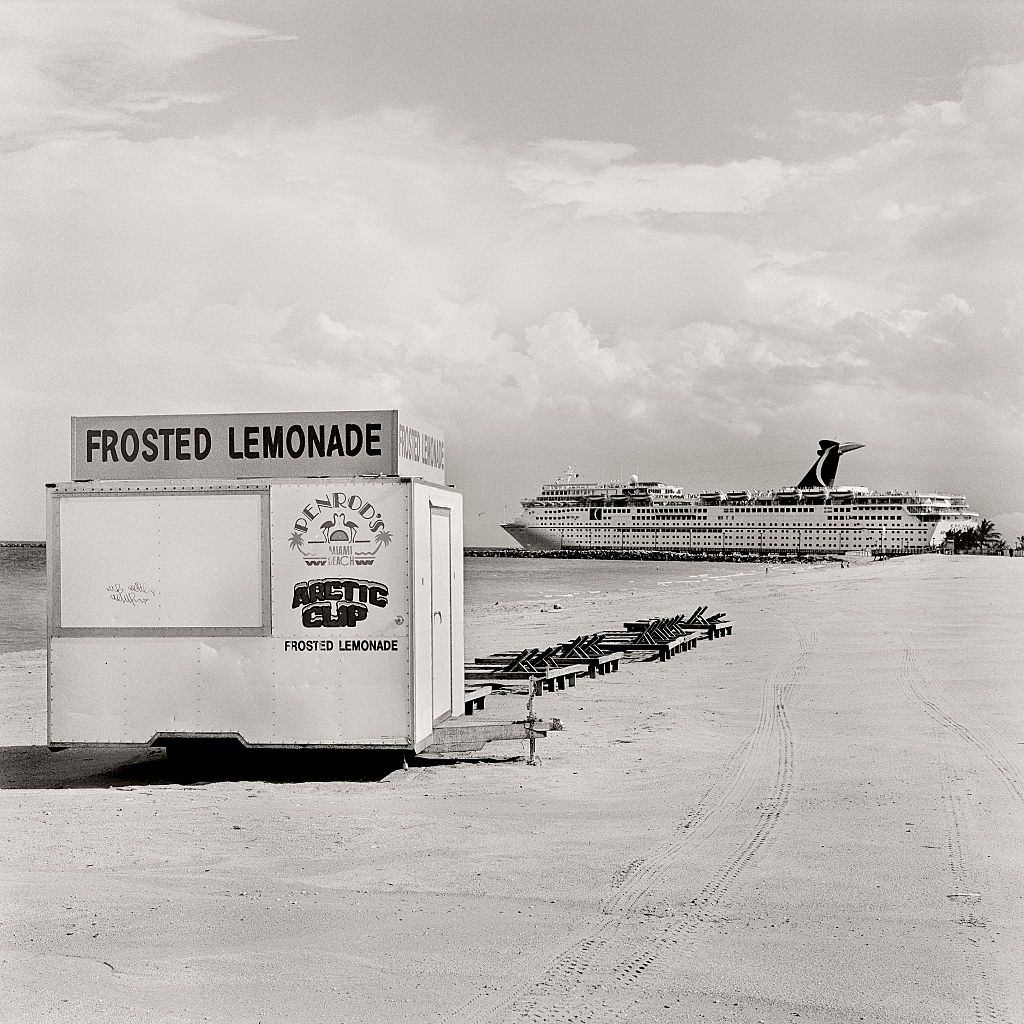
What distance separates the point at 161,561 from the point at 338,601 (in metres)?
1.52

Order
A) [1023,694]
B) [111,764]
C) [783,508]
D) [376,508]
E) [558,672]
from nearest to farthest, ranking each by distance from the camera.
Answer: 1. [376,508]
2. [111,764]
3. [1023,694]
4. [558,672]
5. [783,508]

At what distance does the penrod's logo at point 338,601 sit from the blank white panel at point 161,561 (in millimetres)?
411

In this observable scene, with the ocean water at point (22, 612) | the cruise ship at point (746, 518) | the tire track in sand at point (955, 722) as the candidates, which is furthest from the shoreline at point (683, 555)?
the tire track in sand at point (955, 722)

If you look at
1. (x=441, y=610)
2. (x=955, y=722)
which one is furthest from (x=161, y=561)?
(x=955, y=722)

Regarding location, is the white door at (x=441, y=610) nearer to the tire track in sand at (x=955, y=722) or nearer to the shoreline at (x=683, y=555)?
the tire track in sand at (x=955, y=722)

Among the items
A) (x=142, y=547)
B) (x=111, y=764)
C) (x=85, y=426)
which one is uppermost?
(x=85, y=426)

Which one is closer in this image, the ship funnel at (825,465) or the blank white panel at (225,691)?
the blank white panel at (225,691)

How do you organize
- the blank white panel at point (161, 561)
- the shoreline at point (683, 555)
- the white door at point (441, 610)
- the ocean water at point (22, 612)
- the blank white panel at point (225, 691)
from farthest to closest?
the shoreline at point (683, 555) < the ocean water at point (22, 612) < the white door at point (441, 610) < the blank white panel at point (161, 561) < the blank white panel at point (225, 691)

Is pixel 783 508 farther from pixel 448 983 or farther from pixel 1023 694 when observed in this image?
pixel 448 983

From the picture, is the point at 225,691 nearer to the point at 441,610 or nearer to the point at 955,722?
the point at 441,610

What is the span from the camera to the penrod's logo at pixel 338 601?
9.08 metres

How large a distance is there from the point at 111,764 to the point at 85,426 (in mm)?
3400

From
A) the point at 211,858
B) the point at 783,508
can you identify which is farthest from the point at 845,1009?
the point at 783,508

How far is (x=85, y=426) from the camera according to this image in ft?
30.7
